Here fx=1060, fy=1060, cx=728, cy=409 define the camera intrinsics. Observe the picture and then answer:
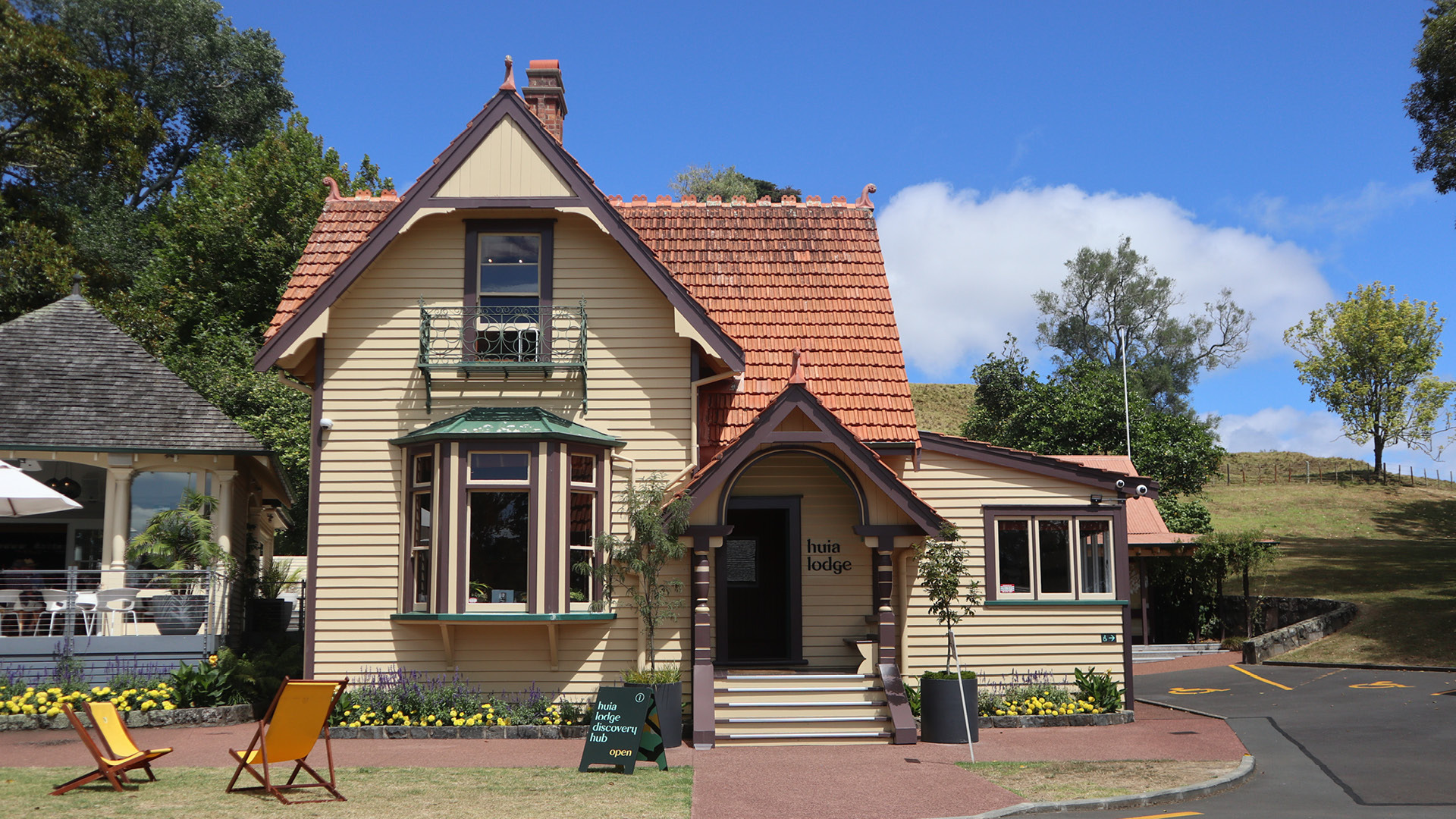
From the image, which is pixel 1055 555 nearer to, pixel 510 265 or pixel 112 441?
pixel 510 265

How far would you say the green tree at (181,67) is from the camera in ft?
136

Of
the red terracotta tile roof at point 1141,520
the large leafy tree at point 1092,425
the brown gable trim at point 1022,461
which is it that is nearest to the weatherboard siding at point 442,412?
the brown gable trim at point 1022,461

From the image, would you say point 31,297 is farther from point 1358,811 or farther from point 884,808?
point 1358,811

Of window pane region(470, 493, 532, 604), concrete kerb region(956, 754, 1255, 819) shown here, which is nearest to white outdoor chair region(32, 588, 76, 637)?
window pane region(470, 493, 532, 604)

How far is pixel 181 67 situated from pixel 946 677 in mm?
42629

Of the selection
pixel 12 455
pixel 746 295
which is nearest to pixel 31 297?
pixel 12 455

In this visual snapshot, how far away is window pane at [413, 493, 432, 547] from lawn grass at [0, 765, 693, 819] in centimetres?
402

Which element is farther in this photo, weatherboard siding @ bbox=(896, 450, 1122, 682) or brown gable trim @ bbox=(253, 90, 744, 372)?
weatherboard siding @ bbox=(896, 450, 1122, 682)

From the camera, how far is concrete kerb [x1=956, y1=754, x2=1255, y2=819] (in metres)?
9.25

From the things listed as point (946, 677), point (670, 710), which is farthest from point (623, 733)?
point (946, 677)

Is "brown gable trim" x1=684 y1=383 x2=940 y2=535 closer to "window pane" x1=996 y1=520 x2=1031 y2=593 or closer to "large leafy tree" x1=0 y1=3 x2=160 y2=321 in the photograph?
"window pane" x1=996 y1=520 x2=1031 y2=593

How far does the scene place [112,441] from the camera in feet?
54.1

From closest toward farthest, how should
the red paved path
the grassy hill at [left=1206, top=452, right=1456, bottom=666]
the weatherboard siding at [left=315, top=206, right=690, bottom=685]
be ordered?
1. the red paved path
2. the weatherboard siding at [left=315, top=206, right=690, bottom=685]
3. the grassy hill at [left=1206, top=452, right=1456, bottom=666]

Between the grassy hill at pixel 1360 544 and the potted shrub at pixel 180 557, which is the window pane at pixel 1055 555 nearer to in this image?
the grassy hill at pixel 1360 544
